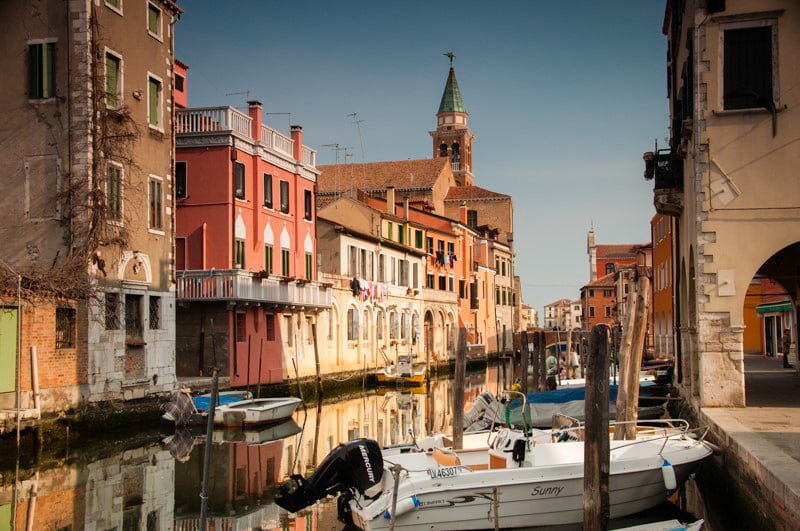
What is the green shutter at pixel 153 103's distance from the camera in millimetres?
26344

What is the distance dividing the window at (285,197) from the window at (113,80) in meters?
11.7

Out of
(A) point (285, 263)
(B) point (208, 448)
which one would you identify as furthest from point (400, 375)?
(B) point (208, 448)

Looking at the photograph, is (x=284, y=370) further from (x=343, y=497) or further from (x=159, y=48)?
(x=343, y=497)

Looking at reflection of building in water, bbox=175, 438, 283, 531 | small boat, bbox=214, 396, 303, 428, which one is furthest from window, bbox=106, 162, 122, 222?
reflection of building in water, bbox=175, 438, 283, 531

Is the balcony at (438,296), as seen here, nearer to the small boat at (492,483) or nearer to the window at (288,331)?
the window at (288,331)

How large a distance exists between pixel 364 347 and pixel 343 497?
31.3m

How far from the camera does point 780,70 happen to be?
1702 centimetres

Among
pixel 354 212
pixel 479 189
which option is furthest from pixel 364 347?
pixel 479 189

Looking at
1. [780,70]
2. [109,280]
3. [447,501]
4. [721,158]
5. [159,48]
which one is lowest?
[447,501]

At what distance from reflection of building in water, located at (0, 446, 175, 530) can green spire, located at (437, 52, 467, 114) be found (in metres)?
83.5

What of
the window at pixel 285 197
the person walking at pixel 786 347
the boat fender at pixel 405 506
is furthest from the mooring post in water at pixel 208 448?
the window at pixel 285 197

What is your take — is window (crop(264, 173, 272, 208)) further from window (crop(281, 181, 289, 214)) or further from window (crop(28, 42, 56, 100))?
Answer: window (crop(28, 42, 56, 100))

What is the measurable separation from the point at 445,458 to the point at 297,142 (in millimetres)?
25474

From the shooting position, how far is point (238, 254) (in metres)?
32.0
